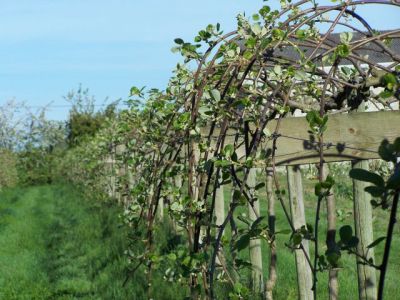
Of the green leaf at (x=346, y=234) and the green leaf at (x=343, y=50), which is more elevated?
the green leaf at (x=343, y=50)

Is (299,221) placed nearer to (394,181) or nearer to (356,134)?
(356,134)

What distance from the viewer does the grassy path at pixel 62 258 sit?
6.84 meters

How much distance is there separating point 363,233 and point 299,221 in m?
1.04

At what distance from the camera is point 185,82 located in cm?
377

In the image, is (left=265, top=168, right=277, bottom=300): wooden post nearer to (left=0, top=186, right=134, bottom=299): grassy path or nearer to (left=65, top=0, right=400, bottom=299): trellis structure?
(left=65, top=0, right=400, bottom=299): trellis structure

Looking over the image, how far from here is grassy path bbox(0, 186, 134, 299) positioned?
6.84 metres

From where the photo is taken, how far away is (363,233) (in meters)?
4.08

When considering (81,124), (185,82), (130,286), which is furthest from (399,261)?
(81,124)

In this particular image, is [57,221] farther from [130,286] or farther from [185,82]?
[185,82]

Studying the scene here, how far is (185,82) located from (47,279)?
14.7 feet

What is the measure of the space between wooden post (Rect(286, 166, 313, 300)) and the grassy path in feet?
4.76

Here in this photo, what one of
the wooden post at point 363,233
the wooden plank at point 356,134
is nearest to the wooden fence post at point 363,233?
the wooden post at point 363,233

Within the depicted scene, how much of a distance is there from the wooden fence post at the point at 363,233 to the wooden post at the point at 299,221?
Result: 2.80ft

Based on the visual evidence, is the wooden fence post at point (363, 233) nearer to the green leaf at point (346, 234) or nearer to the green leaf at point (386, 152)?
the green leaf at point (346, 234)
